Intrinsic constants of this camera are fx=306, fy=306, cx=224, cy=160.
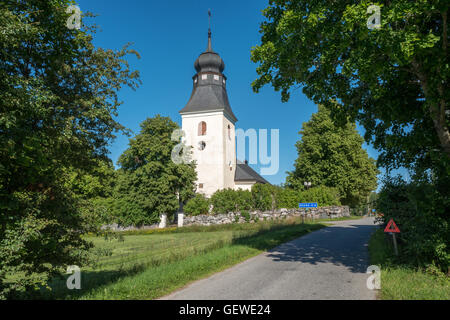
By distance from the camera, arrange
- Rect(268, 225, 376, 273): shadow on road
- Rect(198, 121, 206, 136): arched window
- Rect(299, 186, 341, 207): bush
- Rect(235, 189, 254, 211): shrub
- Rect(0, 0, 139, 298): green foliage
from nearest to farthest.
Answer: Rect(0, 0, 139, 298): green foliage < Rect(268, 225, 376, 273): shadow on road < Rect(299, 186, 341, 207): bush < Rect(235, 189, 254, 211): shrub < Rect(198, 121, 206, 136): arched window

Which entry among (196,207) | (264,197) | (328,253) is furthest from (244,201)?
(328,253)

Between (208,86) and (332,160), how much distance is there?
68.8 ft

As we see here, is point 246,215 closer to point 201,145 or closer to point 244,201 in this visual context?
point 244,201

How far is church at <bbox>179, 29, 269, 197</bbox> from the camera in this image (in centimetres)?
4309

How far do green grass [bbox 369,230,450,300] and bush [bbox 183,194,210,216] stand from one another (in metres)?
29.4

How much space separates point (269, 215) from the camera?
33219 mm

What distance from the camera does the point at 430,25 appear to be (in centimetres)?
766

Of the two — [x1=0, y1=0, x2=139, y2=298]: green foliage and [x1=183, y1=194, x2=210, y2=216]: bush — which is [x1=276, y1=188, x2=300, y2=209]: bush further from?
[x1=0, y1=0, x2=139, y2=298]: green foliage

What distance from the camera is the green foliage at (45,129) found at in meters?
5.31

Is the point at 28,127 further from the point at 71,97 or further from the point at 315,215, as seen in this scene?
the point at 315,215

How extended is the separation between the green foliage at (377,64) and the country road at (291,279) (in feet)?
11.7

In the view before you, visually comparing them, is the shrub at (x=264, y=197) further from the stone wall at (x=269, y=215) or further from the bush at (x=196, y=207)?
the bush at (x=196, y=207)

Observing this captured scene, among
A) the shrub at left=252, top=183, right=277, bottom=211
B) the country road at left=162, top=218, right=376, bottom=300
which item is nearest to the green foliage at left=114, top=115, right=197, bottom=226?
the shrub at left=252, top=183, right=277, bottom=211

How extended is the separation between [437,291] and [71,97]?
894 centimetres
